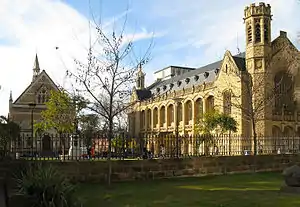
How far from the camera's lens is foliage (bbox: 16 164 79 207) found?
927 cm

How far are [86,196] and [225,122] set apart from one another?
118 feet

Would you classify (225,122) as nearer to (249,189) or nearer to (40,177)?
(249,189)

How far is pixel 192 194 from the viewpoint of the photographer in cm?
1291

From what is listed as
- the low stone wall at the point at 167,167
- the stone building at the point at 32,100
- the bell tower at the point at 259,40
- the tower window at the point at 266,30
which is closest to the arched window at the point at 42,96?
the stone building at the point at 32,100

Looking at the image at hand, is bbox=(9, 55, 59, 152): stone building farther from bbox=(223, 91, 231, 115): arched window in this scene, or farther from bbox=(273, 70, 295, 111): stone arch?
bbox=(273, 70, 295, 111): stone arch

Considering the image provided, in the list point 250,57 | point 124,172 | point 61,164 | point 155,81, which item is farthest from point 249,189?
point 155,81

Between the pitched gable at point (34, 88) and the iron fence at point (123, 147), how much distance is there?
52.9 metres

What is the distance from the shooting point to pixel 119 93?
49.1 feet

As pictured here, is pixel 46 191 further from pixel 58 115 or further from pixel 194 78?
pixel 194 78

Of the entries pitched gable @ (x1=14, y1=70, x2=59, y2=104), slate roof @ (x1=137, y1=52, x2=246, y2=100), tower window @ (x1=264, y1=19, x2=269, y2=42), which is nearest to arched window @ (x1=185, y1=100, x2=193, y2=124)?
slate roof @ (x1=137, y1=52, x2=246, y2=100)

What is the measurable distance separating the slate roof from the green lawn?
138 ft

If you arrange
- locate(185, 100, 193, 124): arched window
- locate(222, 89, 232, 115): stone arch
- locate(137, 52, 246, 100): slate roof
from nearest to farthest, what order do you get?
1. locate(222, 89, 232, 115): stone arch
2. locate(137, 52, 246, 100): slate roof
3. locate(185, 100, 193, 124): arched window

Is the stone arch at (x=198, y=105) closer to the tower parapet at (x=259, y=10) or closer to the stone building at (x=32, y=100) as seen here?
the tower parapet at (x=259, y=10)

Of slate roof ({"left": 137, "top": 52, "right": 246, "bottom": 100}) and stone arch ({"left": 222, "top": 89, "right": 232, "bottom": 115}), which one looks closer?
stone arch ({"left": 222, "top": 89, "right": 232, "bottom": 115})
